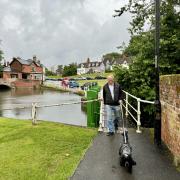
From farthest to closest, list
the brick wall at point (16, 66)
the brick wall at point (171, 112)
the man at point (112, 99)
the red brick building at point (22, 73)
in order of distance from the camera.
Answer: the brick wall at point (16, 66) < the red brick building at point (22, 73) < the man at point (112, 99) < the brick wall at point (171, 112)

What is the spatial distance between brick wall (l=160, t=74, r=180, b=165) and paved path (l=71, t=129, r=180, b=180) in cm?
33

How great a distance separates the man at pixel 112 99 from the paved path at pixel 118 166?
3.09 feet

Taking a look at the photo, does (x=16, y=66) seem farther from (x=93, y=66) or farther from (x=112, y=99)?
(x=112, y=99)

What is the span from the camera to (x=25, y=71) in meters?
96.2

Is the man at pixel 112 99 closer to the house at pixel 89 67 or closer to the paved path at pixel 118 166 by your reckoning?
the paved path at pixel 118 166

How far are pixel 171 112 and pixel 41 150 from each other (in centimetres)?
345

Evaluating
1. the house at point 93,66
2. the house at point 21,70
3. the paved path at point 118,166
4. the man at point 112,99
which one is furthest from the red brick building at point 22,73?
the paved path at point 118,166

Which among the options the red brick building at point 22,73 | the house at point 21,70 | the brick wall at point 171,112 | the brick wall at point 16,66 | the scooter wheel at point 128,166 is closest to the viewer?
the scooter wheel at point 128,166

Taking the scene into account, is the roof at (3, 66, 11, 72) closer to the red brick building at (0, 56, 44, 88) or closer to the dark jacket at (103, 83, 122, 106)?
the red brick building at (0, 56, 44, 88)

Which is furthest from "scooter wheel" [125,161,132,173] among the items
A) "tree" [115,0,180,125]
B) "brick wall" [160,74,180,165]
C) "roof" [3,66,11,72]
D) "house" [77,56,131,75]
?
"house" [77,56,131,75]

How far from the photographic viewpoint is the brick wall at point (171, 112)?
7.02 m

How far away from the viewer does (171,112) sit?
757cm

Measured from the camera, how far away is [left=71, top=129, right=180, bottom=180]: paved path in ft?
20.9

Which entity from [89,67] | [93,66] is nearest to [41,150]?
[93,66]
